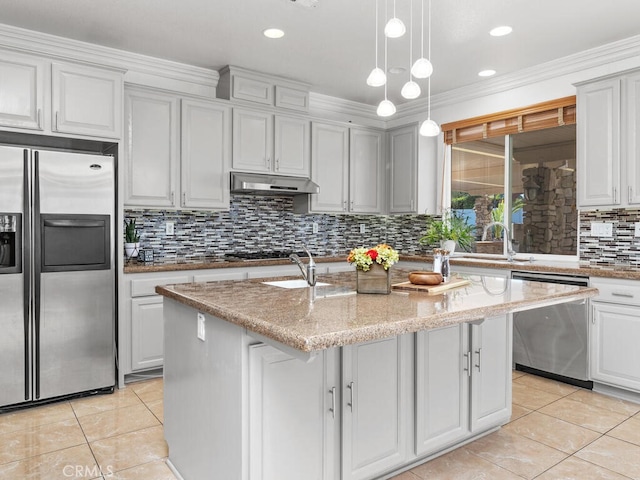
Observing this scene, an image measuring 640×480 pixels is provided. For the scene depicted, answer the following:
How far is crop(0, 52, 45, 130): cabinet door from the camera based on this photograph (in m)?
3.06

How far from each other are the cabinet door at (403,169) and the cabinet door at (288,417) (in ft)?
11.6

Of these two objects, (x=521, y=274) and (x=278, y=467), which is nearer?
(x=278, y=467)

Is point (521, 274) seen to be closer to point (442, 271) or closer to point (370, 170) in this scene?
point (442, 271)

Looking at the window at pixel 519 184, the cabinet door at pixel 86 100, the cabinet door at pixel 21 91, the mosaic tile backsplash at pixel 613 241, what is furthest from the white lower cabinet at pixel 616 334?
the cabinet door at pixel 21 91

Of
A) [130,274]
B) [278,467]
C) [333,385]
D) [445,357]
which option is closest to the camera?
[278,467]

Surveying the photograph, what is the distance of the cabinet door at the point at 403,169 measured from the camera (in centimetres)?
512

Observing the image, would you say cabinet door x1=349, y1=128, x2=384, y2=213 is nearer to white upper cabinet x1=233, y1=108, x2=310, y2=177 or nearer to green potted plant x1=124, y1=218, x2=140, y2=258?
white upper cabinet x1=233, y1=108, x2=310, y2=177

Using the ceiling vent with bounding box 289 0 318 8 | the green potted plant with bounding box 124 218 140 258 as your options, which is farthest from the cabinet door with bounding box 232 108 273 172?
the ceiling vent with bounding box 289 0 318 8

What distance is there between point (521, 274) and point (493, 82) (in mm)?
2027

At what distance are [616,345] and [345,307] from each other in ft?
8.48

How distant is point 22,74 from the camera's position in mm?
3115

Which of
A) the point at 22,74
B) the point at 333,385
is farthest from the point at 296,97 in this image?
the point at 333,385

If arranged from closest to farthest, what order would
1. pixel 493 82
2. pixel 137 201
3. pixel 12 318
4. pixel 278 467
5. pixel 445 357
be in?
pixel 278 467, pixel 445 357, pixel 12 318, pixel 137 201, pixel 493 82

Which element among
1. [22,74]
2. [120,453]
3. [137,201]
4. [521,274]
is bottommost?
[120,453]
